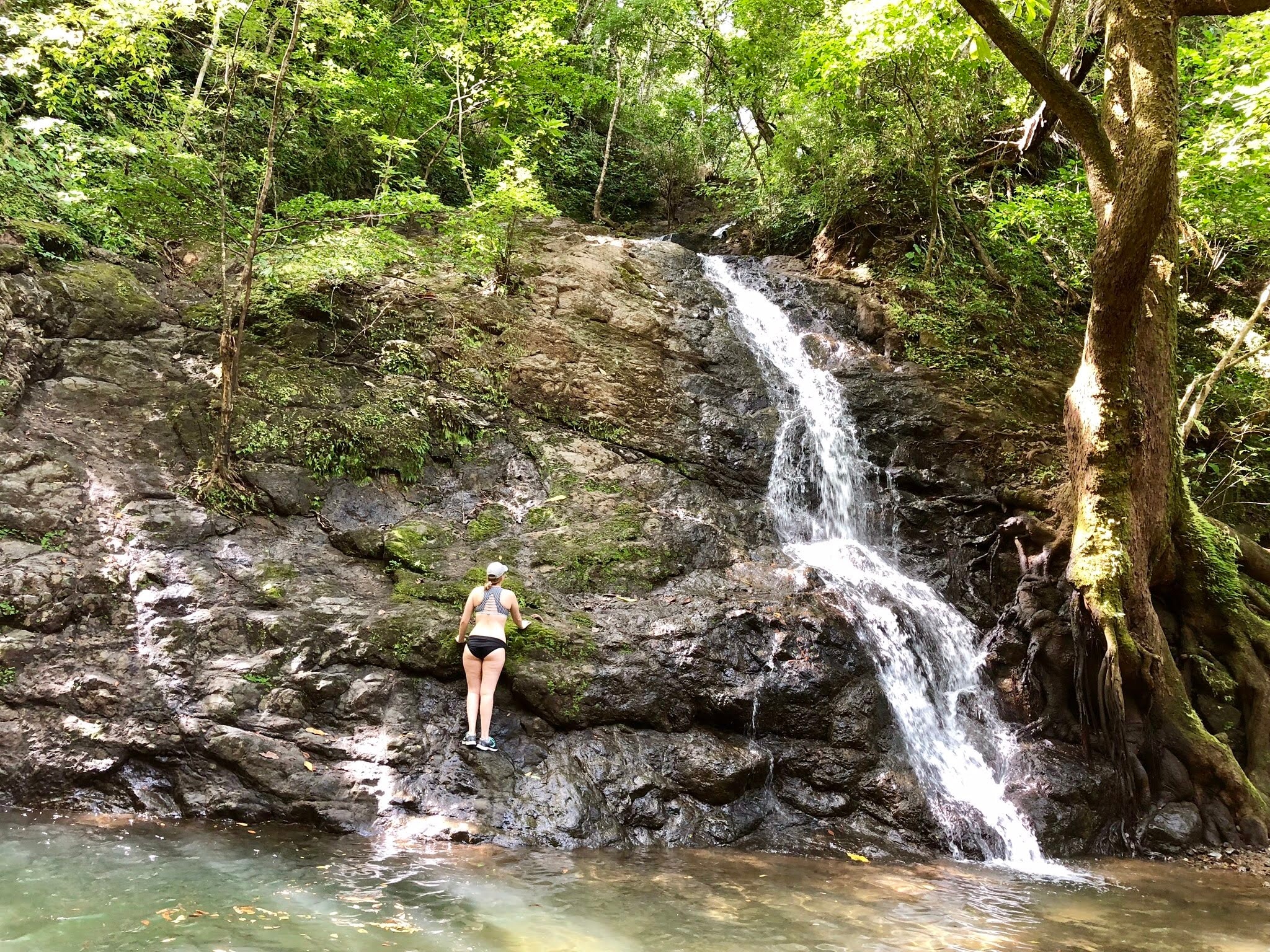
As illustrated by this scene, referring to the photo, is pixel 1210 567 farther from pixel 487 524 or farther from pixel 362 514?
pixel 362 514

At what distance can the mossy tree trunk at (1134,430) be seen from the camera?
6.99 metres

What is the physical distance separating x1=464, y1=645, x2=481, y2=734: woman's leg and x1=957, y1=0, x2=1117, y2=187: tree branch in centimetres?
791

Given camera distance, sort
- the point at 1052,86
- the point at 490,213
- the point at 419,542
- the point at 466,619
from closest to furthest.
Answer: the point at 466,619 → the point at 1052,86 → the point at 419,542 → the point at 490,213

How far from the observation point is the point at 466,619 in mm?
6617

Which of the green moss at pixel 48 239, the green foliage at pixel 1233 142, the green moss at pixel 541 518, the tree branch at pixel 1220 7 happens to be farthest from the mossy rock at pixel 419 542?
the green foliage at pixel 1233 142

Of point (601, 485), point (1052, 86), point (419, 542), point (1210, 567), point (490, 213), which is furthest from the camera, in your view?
point (490, 213)

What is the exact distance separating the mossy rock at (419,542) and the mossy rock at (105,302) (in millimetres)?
4454

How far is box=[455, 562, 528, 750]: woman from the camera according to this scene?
618 centimetres

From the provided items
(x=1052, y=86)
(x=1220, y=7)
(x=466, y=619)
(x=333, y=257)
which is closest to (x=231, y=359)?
(x=333, y=257)

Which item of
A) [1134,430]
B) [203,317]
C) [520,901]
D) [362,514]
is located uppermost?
[203,317]

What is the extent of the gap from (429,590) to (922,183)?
13807 mm

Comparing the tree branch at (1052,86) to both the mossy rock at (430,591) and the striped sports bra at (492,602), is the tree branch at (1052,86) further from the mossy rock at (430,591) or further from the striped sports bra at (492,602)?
the mossy rock at (430,591)

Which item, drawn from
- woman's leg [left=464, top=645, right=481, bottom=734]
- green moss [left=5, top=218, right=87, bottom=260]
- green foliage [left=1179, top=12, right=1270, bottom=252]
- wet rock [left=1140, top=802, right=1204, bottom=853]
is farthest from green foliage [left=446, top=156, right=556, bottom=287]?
wet rock [left=1140, top=802, right=1204, bottom=853]

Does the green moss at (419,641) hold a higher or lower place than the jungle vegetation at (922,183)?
lower
